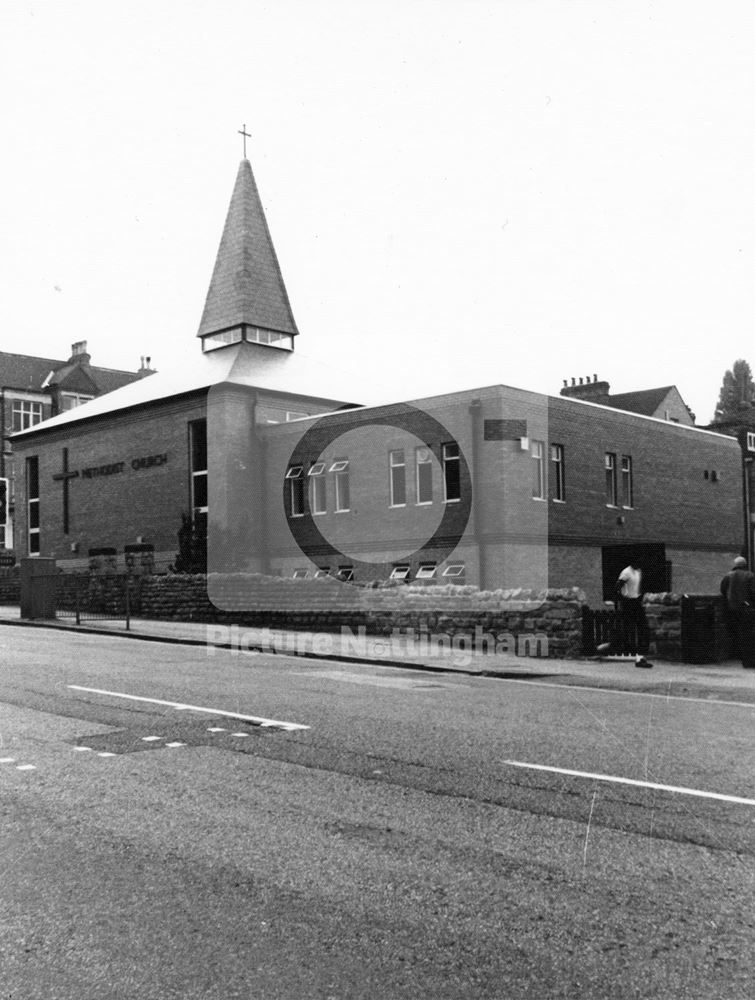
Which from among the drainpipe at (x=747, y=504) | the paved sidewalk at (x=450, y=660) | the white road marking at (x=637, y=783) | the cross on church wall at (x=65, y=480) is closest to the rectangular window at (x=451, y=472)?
the paved sidewalk at (x=450, y=660)

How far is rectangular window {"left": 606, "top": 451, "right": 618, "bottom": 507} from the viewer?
39.0 m

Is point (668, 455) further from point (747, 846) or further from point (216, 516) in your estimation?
point (747, 846)

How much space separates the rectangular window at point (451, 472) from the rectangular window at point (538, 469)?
2634 millimetres

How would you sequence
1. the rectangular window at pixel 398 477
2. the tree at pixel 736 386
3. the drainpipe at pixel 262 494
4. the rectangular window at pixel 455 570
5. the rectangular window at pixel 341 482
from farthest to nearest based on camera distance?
the tree at pixel 736 386 → the drainpipe at pixel 262 494 → the rectangular window at pixel 341 482 → the rectangular window at pixel 398 477 → the rectangular window at pixel 455 570

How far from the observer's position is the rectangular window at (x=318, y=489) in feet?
128

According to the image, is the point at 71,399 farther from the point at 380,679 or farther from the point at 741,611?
the point at 380,679

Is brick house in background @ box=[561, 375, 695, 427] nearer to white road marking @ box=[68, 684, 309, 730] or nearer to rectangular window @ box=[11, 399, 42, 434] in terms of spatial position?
rectangular window @ box=[11, 399, 42, 434]

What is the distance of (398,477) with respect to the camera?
36.6 meters

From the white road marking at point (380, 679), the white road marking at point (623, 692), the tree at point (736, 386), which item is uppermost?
the tree at point (736, 386)

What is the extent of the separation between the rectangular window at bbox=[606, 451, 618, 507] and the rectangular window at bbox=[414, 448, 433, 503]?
7823 mm

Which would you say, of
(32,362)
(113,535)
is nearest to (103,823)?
(113,535)

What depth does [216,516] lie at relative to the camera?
3984cm

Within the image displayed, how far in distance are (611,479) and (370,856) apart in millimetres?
34998

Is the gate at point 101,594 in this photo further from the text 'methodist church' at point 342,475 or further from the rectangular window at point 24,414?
the rectangular window at point 24,414
